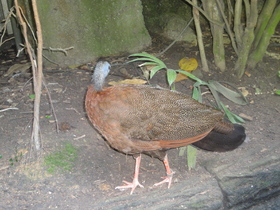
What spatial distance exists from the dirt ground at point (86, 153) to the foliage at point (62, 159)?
1.4 inches

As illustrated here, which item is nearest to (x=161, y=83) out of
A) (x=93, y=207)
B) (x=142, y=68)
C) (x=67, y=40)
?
(x=142, y=68)

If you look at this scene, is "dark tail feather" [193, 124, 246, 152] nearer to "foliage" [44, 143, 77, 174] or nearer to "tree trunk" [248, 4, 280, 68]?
"foliage" [44, 143, 77, 174]

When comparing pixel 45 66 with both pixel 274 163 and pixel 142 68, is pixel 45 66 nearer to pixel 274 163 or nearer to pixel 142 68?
pixel 142 68

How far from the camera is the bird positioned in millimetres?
2959

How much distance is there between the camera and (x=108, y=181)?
334 cm

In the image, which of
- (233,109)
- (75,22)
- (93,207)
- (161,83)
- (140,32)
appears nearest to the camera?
(93,207)

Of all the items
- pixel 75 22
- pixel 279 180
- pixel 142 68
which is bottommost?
pixel 279 180

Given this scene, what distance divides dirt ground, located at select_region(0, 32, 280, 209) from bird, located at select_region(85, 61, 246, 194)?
22cm

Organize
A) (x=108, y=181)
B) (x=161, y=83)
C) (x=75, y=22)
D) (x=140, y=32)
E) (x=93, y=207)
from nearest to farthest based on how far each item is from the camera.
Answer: (x=93, y=207), (x=108, y=181), (x=161, y=83), (x=75, y=22), (x=140, y=32)

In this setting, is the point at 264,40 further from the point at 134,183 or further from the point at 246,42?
the point at 134,183

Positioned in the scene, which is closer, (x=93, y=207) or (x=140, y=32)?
(x=93, y=207)

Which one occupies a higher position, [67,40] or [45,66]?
[67,40]

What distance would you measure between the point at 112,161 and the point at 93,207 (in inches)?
25.6

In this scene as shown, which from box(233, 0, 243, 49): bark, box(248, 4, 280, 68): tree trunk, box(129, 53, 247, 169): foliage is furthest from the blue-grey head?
box(248, 4, 280, 68): tree trunk
